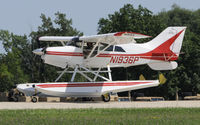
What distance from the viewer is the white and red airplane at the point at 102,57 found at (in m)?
24.1

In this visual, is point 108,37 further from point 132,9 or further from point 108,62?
point 132,9

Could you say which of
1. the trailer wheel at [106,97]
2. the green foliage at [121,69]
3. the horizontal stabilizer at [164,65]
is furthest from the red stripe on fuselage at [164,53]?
the green foliage at [121,69]

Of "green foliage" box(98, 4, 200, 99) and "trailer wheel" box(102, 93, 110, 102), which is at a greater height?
"green foliage" box(98, 4, 200, 99)

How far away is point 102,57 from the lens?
85.1 ft

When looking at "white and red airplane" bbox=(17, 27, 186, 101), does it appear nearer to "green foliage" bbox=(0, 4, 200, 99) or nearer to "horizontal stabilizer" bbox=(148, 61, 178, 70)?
"horizontal stabilizer" bbox=(148, 61, 178, 70)

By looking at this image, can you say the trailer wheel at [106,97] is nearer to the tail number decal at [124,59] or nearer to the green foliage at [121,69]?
the tail number decal at [124,59]

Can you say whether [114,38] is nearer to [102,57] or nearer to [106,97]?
[102,57]

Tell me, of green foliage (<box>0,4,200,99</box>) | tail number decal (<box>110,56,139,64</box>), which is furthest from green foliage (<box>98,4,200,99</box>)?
tail number decal (<box>110,56,139,64</box>)

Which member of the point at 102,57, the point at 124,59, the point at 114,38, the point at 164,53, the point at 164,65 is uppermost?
the point at 114,38

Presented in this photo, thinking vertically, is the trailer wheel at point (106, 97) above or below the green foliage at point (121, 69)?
below

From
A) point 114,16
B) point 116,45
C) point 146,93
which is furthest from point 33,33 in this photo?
point 116,45

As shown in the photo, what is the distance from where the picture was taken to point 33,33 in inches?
2066

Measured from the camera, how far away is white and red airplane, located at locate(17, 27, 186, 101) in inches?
950

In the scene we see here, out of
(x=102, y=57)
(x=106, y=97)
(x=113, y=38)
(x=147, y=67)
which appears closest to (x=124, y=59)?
(x=102, y=57)
